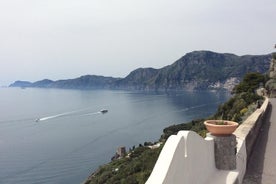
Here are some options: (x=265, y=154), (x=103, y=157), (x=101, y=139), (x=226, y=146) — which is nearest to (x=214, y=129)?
(x=226, y=146)

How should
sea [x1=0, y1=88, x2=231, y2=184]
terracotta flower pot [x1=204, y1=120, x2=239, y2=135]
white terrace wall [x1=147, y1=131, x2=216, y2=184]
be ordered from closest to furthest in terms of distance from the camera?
white terrace wall [x1=147, y1=131, x2=216, y2=184], terracotta flower pot [x1=204, y1=120, x2=239, y2=135], sea [x1=0, y1=88, x2=231, y2=184]

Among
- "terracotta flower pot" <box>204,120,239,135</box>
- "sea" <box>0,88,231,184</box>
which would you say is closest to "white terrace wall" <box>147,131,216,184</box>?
"terracotta flower pot" <box>204,120,239,135</box>

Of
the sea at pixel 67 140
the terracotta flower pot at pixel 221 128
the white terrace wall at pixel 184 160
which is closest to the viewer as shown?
the white terrace wall at pixel 184 160

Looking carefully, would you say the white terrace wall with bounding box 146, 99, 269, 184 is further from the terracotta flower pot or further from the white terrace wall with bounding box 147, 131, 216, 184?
the terracotta flower pot

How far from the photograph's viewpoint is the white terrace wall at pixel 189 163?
2885 mm

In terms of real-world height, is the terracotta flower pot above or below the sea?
above

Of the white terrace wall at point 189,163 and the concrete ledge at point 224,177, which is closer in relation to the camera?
the white terrace wall at point 189,163

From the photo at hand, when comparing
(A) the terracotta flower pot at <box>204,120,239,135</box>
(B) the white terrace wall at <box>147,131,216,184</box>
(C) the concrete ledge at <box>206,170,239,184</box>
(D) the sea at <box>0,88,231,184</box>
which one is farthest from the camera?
(D) the sea at <box>0,88,231,184</box>

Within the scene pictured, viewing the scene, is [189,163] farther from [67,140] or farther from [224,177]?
[67,140]

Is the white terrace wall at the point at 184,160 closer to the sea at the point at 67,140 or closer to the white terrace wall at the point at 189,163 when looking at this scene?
the white terrace wall at the point at 189,163

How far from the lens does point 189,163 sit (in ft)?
11.8

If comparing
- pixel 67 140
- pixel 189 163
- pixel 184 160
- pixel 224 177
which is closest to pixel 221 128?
pixel 224 177

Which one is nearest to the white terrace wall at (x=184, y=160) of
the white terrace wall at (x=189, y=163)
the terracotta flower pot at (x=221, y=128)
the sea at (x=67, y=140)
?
the white terrace wall at (x=189, y=163)

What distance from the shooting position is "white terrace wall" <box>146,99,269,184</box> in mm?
2885
